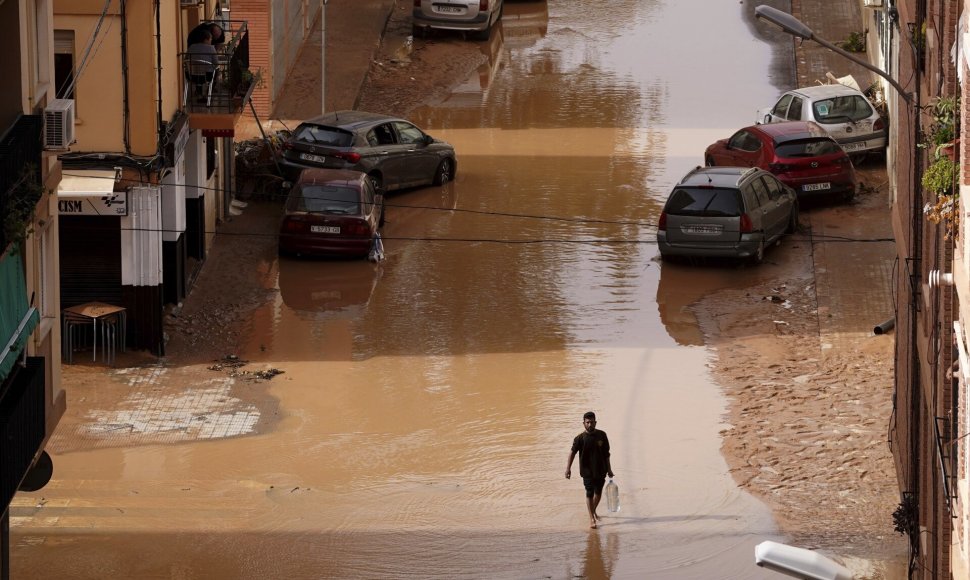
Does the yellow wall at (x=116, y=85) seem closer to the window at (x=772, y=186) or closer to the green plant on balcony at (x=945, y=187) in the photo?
the window at (x=772, y=186)

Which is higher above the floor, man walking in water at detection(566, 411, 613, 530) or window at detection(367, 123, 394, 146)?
window at detection(367, 123, 394, 146)

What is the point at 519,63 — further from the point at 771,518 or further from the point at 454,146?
the point at 771,518

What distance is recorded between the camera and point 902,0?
21344 mm

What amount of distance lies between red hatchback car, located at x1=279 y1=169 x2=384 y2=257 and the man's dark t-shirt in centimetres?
978

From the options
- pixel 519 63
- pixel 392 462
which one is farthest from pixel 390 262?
pixel 519 63

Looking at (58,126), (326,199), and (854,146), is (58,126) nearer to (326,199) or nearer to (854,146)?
(326,199)

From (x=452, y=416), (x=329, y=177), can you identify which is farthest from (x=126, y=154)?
(x=452, y=416)

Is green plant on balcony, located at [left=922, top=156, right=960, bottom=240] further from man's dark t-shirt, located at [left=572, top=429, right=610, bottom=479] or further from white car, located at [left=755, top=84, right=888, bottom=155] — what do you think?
white car, located at [left=755, top=84, right=888, bottom=155]

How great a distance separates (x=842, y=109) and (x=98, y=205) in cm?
1457

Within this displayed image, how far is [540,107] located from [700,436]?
17118mm

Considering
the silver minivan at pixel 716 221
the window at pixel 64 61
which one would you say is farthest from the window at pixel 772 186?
the window at pixel 64 61

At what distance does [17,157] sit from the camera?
15.4 meters

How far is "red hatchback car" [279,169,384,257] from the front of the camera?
1085 inches

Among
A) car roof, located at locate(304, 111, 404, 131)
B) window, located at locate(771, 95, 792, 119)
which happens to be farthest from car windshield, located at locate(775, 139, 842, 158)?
car roof, located at locate(304, 111, 404, 131)
